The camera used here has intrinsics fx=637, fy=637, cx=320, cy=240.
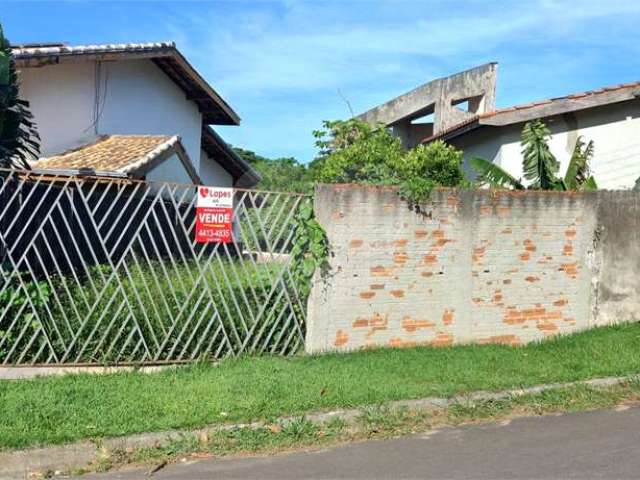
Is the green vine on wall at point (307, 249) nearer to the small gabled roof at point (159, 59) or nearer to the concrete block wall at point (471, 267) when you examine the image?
the concrete block wall at point (471, 267)

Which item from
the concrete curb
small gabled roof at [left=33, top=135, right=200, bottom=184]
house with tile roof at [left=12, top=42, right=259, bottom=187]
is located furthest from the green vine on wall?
small gabled roof at [left=33, top=135, right=200, bottom=184]

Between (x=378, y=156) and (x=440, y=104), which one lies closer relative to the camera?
(x=378, y=156)

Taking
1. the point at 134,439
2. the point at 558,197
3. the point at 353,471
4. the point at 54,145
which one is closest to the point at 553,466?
the point at 353,471

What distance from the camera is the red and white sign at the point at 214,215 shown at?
A: 676cm

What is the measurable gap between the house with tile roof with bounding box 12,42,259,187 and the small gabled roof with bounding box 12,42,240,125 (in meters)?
0.02

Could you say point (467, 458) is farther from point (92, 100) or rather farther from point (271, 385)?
point (92, 100)

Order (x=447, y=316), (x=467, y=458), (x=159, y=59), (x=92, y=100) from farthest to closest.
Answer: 1. (x=159, y=59)
2. (x=92, y=100)
3. (x=447, y=316)
4. (x=467, y=458)

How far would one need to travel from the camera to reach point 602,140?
1235cm

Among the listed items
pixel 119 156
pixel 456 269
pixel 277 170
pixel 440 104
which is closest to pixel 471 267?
pixel 456 269

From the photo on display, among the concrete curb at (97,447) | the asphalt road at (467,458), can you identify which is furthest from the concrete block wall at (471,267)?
the asphalt road at (467,458)

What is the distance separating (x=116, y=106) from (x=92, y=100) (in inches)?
25.0

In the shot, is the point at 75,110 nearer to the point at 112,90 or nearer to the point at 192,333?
the point at 112,90

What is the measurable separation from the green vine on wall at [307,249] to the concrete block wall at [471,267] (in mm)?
109

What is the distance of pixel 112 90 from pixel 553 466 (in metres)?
11.7
